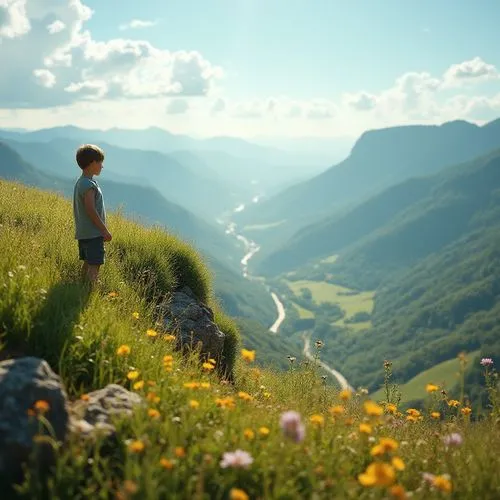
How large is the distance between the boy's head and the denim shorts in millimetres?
1090

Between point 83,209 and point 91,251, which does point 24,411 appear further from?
point 83,209

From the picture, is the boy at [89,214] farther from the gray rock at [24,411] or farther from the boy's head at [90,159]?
the gray rock at [24,411]

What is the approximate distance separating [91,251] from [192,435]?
4.66 m

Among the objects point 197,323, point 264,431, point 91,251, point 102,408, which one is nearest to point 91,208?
point 91,251

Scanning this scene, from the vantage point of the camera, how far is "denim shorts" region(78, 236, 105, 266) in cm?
789

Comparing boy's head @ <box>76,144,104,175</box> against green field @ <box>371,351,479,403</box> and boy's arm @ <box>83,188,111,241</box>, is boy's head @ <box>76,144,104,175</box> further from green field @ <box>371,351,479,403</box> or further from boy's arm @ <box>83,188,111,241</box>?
green field @ <box>371,351,479,403</box>

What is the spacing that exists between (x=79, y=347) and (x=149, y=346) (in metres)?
0.81

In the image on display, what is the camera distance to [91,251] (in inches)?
312

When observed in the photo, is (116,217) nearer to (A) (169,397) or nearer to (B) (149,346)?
(B) (149,346)

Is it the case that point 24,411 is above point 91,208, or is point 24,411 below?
below

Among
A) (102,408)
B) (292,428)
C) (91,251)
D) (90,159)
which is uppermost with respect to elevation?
(90,159)

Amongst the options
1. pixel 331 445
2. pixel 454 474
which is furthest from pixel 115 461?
pixel 454 474

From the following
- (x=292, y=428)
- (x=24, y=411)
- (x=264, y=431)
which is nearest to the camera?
(x=292, y=428)

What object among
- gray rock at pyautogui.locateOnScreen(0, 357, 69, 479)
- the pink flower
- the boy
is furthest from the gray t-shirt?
the pink flower
